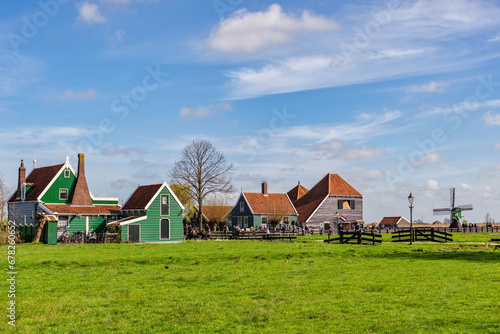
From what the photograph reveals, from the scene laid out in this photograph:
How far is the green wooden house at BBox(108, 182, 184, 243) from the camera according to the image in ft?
176

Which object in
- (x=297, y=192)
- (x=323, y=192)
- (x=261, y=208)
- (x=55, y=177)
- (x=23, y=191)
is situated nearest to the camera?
(x=55, y=177)

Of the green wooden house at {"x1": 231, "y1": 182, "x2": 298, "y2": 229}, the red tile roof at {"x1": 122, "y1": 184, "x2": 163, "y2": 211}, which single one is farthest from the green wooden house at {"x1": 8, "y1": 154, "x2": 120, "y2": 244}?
the green wooden house at {"x1": 231, "y1": 182, "x2": 298, "y2": 229}

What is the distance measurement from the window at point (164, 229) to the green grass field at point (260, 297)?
2894 cm

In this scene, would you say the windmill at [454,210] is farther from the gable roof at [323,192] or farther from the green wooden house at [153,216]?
the green wooden house at [153,216]

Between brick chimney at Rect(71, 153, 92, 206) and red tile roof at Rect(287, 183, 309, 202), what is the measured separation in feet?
144

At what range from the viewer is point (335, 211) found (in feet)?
267

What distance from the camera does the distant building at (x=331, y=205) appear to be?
80.1 metres

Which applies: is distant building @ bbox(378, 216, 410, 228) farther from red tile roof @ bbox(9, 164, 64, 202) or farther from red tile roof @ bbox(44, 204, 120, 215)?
red tile roof @ bbox(9, 164, 64, 202)

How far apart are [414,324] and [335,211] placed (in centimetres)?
7007

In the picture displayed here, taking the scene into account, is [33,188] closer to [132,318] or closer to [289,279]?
[289,279]

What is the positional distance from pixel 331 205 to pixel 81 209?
40.8 meters

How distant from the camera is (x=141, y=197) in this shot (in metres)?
56.8

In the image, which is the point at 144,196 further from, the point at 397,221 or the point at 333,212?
the point at 397,221

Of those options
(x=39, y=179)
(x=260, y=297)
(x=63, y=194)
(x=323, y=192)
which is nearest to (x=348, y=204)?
(x=323, y=192)
